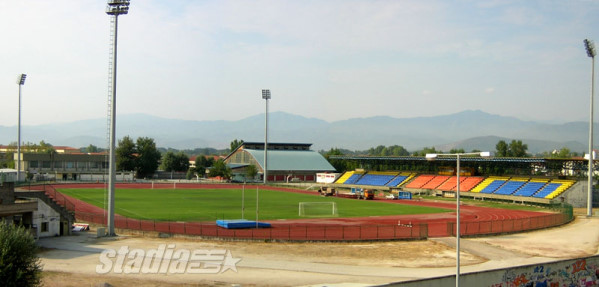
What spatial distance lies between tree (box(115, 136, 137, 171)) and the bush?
4262 inches

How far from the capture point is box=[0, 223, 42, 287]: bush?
18688mm

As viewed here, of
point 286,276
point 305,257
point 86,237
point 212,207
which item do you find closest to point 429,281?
point 286,276

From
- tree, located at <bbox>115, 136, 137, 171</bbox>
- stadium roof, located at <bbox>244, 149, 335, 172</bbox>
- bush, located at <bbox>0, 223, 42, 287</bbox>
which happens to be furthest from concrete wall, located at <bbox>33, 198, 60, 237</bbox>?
tree, located at <bbox>115, 136, 137, 171</bbox>

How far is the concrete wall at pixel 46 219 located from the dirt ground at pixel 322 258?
1.50 m

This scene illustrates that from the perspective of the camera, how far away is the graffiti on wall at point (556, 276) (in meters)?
22.3

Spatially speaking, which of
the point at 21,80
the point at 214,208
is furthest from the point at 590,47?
the point at 21,80

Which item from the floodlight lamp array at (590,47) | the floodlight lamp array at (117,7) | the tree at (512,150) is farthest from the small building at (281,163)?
the floodlight lamp array at (117,7)

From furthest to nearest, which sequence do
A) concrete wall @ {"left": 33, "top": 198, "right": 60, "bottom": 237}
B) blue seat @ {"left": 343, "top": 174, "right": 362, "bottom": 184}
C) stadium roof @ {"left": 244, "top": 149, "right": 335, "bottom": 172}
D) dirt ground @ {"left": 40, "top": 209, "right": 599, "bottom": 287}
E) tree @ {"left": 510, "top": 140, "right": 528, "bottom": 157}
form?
tree @ {"left": 510, "top": 140, "right": 528, "bottom": 157} < stadium roof @ {"left": 244, "top": 149, "right": 335, "bottom": 172} < blue seat @ {"left": 343, "top": 174, "right": 362, "bottom": 184} < concrete wall @ {"left": 33, "top": 198, "right": 60, "bottom": 237} < dirt ground @ {"left": 40, "top": 209, "right": 599, "bottom": 287}

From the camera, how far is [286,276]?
82.7 ft

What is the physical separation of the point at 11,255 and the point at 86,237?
18192mm

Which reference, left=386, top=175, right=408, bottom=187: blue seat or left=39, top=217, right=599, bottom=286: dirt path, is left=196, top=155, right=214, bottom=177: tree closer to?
left=386, top=175, right=408, bottom=187: blue seat

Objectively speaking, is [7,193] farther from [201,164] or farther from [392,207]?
[201,164]

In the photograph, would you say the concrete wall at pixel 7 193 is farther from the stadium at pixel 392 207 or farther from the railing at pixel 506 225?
the railing at pixel 506 225

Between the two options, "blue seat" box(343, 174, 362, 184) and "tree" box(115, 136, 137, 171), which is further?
"tree" box(115, 136, 137, 171)
